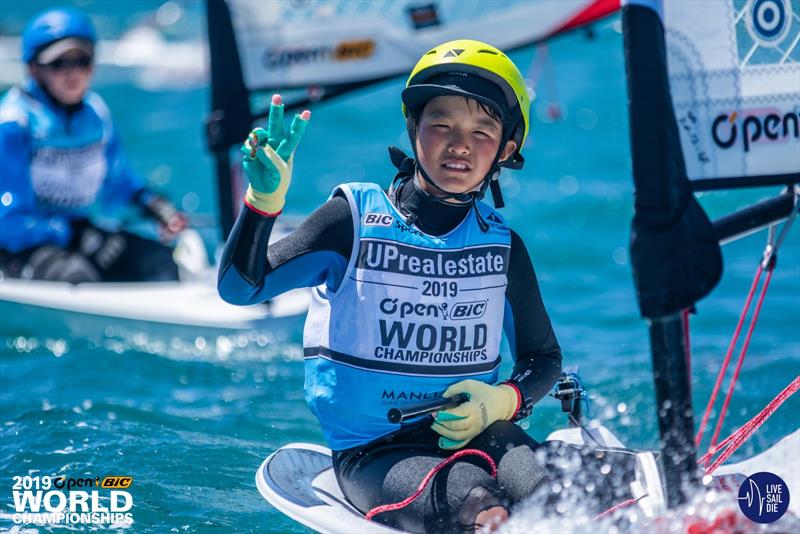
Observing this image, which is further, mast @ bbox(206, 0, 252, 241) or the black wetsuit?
mast @ bbox(206, 0, 252, 241)

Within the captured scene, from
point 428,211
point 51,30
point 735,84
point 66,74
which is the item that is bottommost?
point 428,211

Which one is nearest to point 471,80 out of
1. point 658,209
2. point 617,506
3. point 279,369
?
point 658,209

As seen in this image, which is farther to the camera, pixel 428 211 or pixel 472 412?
pixel 428 211

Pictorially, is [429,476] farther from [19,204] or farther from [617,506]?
[19,204]

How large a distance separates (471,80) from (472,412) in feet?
2.68

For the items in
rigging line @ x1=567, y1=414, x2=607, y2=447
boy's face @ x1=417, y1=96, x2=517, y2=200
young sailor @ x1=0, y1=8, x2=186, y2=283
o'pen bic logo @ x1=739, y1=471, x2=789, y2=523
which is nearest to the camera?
o'pen bic logo @ x1=739, y1=471, x2=789, y2=523

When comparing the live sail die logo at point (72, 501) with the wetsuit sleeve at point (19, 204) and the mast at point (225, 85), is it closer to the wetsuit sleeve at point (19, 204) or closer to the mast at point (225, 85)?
the mast at point (225, 85)

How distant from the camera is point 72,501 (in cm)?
346

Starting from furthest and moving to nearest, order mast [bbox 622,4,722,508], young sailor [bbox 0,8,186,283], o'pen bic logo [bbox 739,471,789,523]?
young sailor [bbox 0,8,186,283] → o'pen bic logo [bbox 739,471,789,523] → mast [bbox 622,4,722,508]

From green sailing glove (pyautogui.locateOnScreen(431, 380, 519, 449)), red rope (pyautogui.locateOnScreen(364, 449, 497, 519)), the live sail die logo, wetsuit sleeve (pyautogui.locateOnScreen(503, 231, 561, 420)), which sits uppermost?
wetsuit sleeve (pyautogui.locateOnScreen(503, 231, 561, 420))

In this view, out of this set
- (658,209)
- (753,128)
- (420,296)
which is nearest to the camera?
(658,209)

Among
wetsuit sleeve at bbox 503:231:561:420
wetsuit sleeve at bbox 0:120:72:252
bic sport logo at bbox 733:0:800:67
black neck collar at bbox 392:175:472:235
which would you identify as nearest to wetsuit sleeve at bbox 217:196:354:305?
black neck collar at bbox 392:175:472:235

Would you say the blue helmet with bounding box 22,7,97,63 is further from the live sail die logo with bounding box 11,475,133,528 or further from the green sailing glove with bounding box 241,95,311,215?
the green sailing glove with bounding box 241,95,311,215

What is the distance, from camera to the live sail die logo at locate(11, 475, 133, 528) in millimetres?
3373
